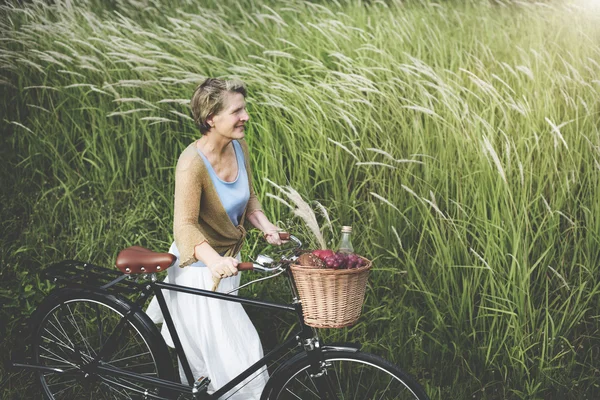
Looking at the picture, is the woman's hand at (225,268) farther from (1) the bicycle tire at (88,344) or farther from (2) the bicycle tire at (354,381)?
(1) the bicycle tire at (88,344)

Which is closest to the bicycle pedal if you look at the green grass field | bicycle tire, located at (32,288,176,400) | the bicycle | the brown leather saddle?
the bicycle

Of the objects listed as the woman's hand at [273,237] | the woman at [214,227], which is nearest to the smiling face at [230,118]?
the woman at [214,227]

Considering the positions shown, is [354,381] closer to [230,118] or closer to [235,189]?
[235,189]

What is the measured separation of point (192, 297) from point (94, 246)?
139 cm

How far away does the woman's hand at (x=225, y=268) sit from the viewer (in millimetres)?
2498

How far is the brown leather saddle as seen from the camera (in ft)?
9.07

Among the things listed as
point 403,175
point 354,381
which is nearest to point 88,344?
point 354,381

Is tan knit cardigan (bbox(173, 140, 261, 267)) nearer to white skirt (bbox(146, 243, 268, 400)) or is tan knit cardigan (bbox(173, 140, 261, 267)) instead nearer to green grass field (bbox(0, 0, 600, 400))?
white skirt (bbox(146, 243, 268, 400))

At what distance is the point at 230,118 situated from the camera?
9.12 ft

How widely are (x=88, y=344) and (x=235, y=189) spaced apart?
1.05m

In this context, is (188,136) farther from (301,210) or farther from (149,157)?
(301,210)

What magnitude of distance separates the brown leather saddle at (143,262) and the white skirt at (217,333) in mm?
194

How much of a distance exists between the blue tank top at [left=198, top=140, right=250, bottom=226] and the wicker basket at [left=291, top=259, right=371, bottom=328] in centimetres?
53

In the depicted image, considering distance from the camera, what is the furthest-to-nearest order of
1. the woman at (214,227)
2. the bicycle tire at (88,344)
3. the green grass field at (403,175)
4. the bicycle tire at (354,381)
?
the green grass field at (403,175) → the bicycle tire at (88,344) → the woman at (214,227) → the bicycle tire at (354,381)
